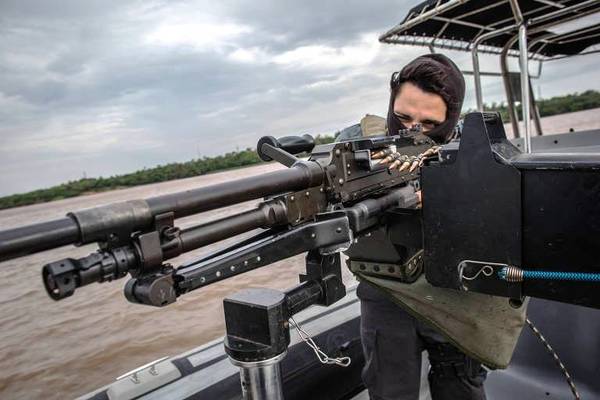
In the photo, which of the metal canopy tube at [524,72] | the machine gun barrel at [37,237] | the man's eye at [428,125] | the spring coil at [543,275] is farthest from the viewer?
the metal canopy tube at [524,72]

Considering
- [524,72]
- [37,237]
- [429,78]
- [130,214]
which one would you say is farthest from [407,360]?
[524,72]

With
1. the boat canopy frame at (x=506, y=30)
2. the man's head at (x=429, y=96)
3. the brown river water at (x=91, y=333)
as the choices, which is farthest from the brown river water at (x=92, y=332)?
the man's head at (x=429, y=96)

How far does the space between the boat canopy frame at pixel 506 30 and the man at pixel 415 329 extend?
203 centimetres

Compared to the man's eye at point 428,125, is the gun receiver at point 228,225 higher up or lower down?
lower down

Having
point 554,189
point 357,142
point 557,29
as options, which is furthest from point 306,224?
point 557,29

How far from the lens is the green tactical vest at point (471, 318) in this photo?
1592 millimetres

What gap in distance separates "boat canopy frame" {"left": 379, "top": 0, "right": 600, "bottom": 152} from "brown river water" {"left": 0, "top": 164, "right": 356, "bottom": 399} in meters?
2.43

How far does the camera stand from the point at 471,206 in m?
1.15

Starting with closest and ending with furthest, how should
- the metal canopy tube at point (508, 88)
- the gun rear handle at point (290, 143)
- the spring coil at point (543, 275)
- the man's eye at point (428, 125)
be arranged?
the spring coil at point (543, 275)
the gun rear handle at point (290, 143)
the man's eye at point (428, 125)
the metal canopy tube at point (508, 88)

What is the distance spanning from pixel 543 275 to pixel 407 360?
901 mm

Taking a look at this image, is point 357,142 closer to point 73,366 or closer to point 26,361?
point 73,366

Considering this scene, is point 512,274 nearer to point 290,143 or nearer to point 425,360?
point 290,143

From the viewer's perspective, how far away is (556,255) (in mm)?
1059

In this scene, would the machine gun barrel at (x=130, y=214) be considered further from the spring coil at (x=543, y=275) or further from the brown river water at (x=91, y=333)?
the brown river water at (x=91, y=333)
